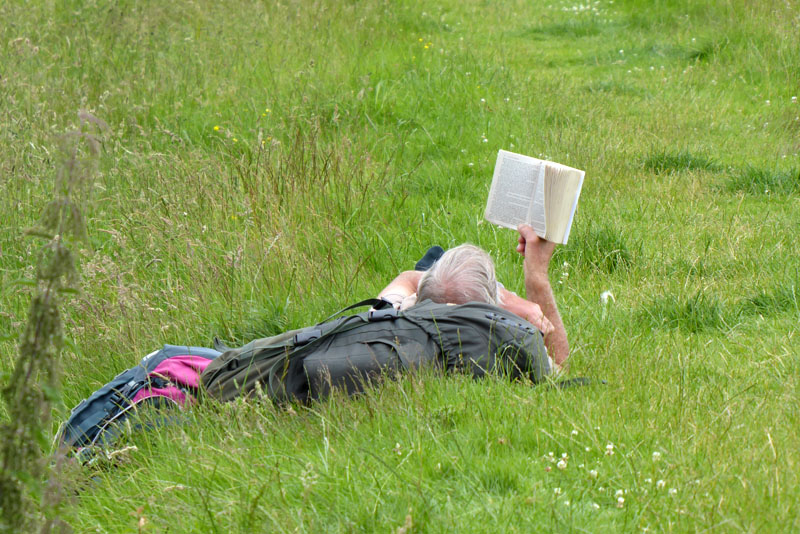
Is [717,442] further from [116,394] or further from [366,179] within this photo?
[366,179]

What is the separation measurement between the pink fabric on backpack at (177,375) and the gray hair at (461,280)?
1.03m

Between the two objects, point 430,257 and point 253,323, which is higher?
point 430,257

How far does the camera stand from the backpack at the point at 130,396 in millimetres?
3307

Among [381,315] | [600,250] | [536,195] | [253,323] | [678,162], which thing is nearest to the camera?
[381,315]

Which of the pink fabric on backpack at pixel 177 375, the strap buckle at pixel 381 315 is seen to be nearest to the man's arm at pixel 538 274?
the strap buckle at pixel 381 315

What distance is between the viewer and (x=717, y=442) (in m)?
2.75

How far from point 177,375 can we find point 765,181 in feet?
14.9

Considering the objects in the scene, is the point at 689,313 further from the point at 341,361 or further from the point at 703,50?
the point at 703,50

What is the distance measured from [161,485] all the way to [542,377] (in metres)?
1.50

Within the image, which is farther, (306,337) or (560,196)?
(560,196)

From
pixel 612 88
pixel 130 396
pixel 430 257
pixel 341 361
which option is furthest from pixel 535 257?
pixel 612 88

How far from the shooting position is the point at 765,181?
6.14m

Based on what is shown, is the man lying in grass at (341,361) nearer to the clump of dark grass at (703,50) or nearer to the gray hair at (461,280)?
the gray hair at (461,280)

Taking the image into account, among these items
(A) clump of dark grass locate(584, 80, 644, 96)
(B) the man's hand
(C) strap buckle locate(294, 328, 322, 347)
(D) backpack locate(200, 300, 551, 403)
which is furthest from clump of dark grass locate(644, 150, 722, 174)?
(C) strap buckle locate(294, 328, 322, 347)
